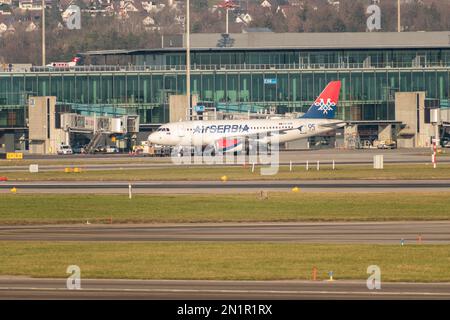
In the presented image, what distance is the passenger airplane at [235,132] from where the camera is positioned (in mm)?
140875


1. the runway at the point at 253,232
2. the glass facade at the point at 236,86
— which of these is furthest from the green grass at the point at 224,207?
the glass facade at the point at 236,86

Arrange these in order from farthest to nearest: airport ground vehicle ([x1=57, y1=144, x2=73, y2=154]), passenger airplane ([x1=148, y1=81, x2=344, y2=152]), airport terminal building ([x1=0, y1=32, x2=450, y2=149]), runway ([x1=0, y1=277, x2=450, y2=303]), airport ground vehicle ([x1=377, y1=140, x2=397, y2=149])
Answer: airport terminal building ([x1=0, y1=32, x2=450, y2=149]) → airport ground vehicle ([x1=377, y1=140, x2=397, y2=149]) → airport ground vehicle ([x1=57, y1=144, x2=73, y2=154]) → passenger airplane ([x1=148, y1=81, x2=344, y2=152]) → runway ([x1=0, y1=277, x2=450, y2=303])

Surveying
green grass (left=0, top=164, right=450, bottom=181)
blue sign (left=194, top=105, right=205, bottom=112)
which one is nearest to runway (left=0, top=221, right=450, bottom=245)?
green grass (left=0, top=164, right=450, bottom=181)

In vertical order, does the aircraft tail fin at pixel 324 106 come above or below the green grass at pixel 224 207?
above

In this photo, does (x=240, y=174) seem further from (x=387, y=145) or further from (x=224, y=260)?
(x=387, y=145)

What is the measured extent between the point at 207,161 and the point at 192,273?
277 feet

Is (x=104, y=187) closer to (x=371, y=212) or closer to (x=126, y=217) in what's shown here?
(x=126, y=217)

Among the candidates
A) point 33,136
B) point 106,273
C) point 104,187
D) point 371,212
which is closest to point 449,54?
point 33,136

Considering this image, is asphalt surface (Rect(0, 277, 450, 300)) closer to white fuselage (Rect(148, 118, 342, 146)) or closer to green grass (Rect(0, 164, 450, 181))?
green grass (Rect(0, 164, 450, 181))

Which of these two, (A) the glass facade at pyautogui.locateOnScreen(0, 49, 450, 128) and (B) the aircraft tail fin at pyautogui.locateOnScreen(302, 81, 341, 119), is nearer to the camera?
(B) the aircraft tail fin at pyautogui.locateOnScreen(302, 81, 341, 119)

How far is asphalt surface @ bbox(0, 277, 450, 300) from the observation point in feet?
136

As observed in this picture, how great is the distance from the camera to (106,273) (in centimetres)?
4684

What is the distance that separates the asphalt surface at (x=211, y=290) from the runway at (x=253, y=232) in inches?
472

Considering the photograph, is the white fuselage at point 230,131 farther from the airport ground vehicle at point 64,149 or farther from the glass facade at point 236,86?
the glass facade at point 236,86
